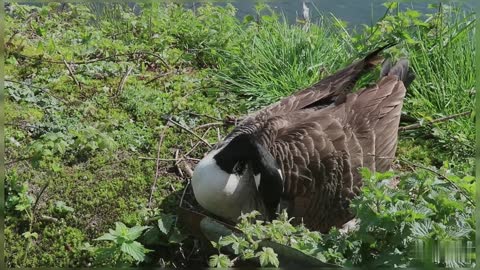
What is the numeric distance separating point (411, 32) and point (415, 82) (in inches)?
18.3

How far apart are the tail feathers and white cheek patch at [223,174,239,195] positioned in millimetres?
1481

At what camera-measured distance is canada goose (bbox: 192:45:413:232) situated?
138 inches

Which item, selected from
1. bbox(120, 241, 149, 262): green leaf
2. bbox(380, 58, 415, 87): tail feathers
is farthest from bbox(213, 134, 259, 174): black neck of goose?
bbox(380, 58, 415, 87): tail feathers

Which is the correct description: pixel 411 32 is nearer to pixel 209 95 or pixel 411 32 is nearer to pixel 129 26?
pixel 209 95

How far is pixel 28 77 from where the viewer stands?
15.3 ft

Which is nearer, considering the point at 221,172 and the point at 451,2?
the point at 221,172

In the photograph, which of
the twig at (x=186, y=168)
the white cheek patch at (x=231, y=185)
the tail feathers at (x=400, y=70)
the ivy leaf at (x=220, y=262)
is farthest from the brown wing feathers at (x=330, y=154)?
the ivy leaf at (x=220, y=262)

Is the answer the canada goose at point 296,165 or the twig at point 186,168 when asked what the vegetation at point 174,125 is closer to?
the twig at point 186,168

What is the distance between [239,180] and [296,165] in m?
0.34

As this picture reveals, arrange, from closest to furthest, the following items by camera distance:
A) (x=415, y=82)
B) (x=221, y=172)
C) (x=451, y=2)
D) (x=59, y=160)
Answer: (x=221, y=172) → (x=59, y=160) → (x=415, y=82) → (x=451, y=2)

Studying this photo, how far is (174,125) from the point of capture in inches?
174

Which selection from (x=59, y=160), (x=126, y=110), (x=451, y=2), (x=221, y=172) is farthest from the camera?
(x=451, y=2)

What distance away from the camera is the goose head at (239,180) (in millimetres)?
3461

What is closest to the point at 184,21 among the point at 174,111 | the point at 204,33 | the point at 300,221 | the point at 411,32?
the point at 204,33
